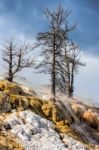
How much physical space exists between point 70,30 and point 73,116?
64.0ft

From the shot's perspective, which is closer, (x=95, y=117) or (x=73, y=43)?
(x=95, y=117)

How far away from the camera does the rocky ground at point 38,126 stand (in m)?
20.1

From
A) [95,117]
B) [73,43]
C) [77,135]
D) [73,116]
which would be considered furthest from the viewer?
[73,43]

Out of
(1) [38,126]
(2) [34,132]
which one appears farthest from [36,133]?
(1) [38,126]

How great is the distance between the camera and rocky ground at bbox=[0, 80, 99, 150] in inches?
792

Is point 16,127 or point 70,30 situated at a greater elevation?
point 70,30

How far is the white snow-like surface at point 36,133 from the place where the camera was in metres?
20.1

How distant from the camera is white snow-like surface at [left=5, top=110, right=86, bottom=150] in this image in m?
20.1

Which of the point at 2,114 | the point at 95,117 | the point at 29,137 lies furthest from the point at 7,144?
the point at 95,117

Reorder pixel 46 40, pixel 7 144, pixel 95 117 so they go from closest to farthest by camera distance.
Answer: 1. pixel 7 144
2. pixel 95 117
3. pixel 46 40

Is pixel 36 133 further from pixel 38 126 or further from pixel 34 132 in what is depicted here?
pixel 38 126

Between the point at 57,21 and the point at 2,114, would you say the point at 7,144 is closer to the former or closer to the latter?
the point at 2,114

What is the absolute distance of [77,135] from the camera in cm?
2398

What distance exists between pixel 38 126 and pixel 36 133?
23.6 inches
